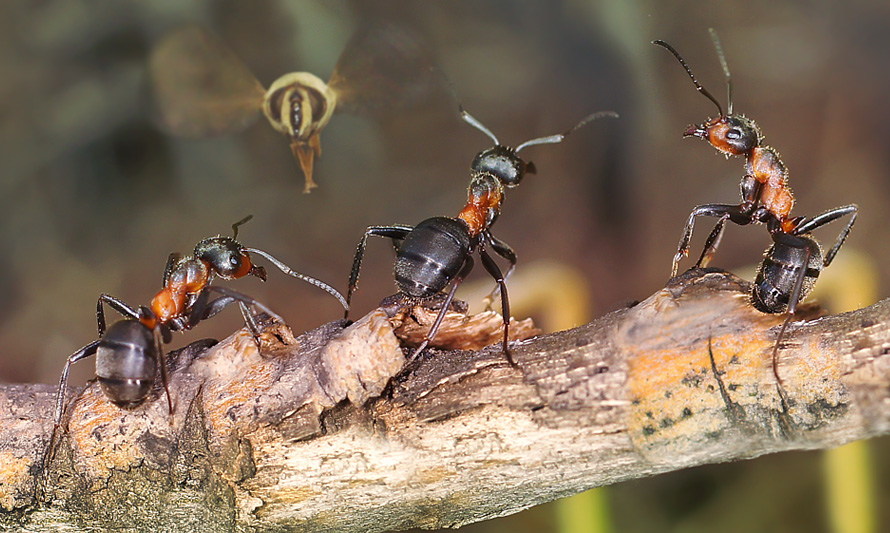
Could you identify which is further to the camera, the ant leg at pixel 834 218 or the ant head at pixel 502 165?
the ant head at pixel 502 165

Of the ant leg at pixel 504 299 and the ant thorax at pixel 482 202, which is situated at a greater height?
the ant thorax at pixel 482 202

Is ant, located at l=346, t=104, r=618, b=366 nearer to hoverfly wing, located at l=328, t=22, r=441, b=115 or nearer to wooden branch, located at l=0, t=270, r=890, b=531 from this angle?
wooden branch, located at l=0, t=270, r=890, b=531

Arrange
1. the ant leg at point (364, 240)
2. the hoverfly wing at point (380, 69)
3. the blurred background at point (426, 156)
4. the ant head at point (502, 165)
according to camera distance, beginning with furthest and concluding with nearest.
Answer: the hoverfly wing at point (380, 69), the blurred background at point (426, 156), the ant head at point (502, 165), the ant leg at point (364, 240)

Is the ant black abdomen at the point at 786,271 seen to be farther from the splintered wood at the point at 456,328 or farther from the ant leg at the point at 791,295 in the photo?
the splintered wood at the point at 456,328

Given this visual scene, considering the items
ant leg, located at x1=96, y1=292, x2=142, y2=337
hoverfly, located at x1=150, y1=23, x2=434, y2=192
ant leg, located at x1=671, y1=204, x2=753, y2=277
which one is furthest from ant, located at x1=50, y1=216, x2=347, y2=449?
ant leg, located at x1=671, y1=204, x2=753, y2=277

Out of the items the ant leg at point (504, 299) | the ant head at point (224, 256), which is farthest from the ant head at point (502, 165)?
the ant head at point (224, 256)

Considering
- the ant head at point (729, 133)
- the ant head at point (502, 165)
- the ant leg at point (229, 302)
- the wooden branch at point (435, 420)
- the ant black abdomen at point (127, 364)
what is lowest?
the wooden branch at point (435, 420)

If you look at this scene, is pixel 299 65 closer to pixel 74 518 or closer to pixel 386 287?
pixel 386 287
